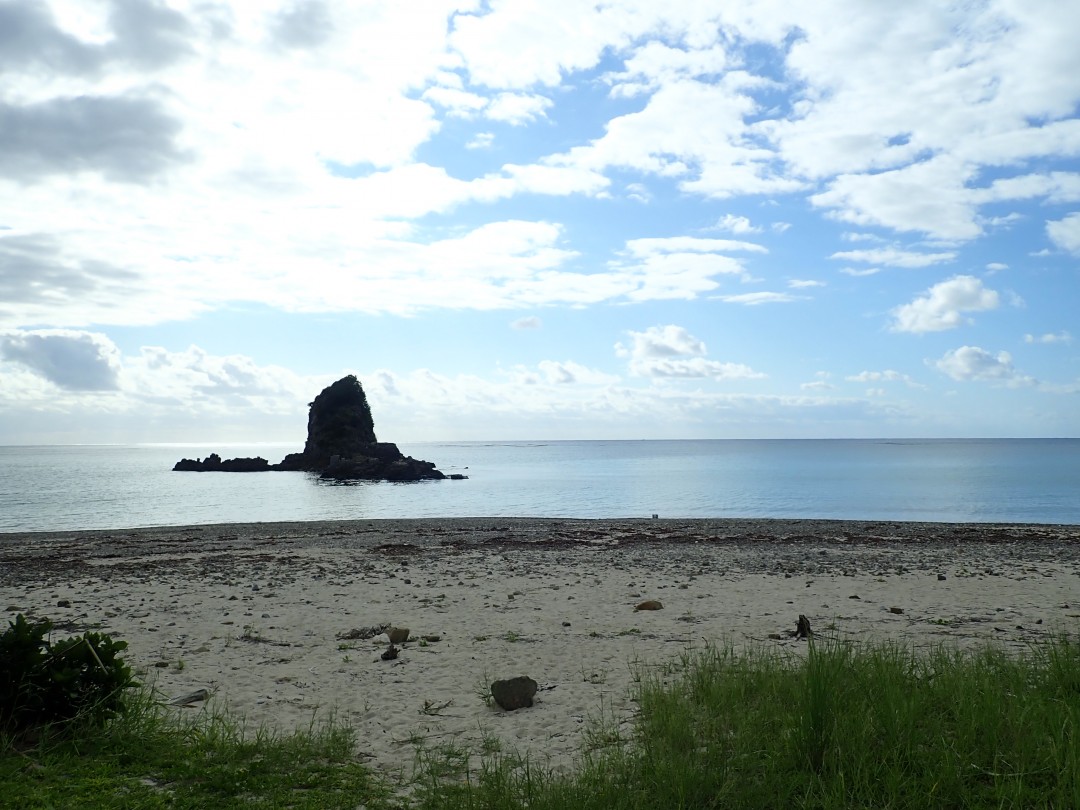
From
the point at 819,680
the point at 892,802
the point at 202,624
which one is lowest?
the point at 202,624

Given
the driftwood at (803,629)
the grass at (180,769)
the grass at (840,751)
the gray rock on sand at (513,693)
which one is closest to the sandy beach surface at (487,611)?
the gray rock on sand at (513,693)

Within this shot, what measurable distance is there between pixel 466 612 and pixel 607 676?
5511mm

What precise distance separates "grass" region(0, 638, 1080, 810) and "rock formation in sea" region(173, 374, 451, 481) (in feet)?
367

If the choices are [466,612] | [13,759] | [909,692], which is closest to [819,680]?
[909,692]

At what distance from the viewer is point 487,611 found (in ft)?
48.7

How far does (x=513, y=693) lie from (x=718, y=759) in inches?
120

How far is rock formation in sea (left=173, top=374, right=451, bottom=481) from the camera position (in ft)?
397

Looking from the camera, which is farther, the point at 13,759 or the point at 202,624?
the point at 202,624

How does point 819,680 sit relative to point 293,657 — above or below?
above

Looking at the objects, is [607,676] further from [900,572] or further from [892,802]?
[900,572]

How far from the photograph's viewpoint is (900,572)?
65.2ft

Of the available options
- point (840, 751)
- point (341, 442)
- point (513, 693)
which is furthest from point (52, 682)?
point (341, 442)

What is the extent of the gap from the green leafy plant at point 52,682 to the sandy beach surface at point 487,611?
149 cm

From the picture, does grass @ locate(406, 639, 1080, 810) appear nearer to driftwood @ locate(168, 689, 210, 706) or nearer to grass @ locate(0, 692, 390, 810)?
grass @ locate(0, 692, 390, 810)
